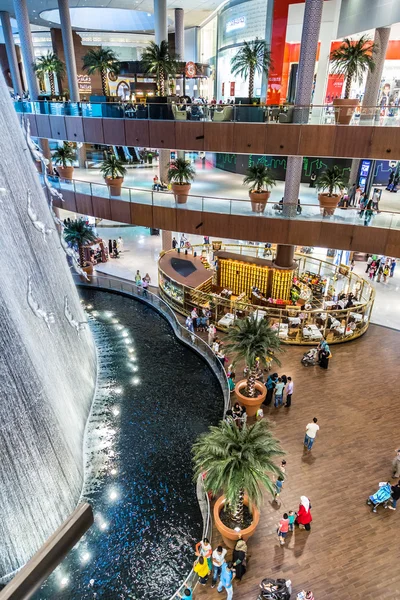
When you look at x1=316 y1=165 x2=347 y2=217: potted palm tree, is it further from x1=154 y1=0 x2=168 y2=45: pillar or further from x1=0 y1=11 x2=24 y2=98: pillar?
x1=0 y1=11 x2=24 y2=98: pillar

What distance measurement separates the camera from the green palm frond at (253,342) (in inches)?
515

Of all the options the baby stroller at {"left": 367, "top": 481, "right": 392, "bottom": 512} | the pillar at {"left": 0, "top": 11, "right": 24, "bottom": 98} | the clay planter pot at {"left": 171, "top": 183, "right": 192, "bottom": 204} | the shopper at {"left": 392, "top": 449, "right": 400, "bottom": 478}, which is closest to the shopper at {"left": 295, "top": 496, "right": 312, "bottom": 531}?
the baby stroller at {"left": 367, "top": 481, "right": 392, "bottom": 512}

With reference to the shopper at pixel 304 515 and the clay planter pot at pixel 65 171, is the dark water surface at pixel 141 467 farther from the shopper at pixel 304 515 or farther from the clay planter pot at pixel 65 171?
the clay planter pot at pixel 65 171

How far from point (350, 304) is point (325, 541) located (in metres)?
12.2

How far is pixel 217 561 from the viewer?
27.7ft

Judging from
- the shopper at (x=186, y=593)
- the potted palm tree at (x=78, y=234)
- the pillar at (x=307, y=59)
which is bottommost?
the shopper at (x=186, y=593)

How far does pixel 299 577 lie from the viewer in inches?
342

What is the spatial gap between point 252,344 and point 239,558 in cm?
617

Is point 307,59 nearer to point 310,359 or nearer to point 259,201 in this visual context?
point 259,201

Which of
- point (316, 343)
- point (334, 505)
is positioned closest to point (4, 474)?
point (334, 505)

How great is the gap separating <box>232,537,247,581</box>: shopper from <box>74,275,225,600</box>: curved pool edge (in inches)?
27.1

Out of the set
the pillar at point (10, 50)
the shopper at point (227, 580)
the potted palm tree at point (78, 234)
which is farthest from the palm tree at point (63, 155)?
the shopper at point (227, 580)

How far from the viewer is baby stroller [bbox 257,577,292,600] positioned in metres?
7.99

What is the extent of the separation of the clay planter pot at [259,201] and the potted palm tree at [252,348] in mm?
7130
